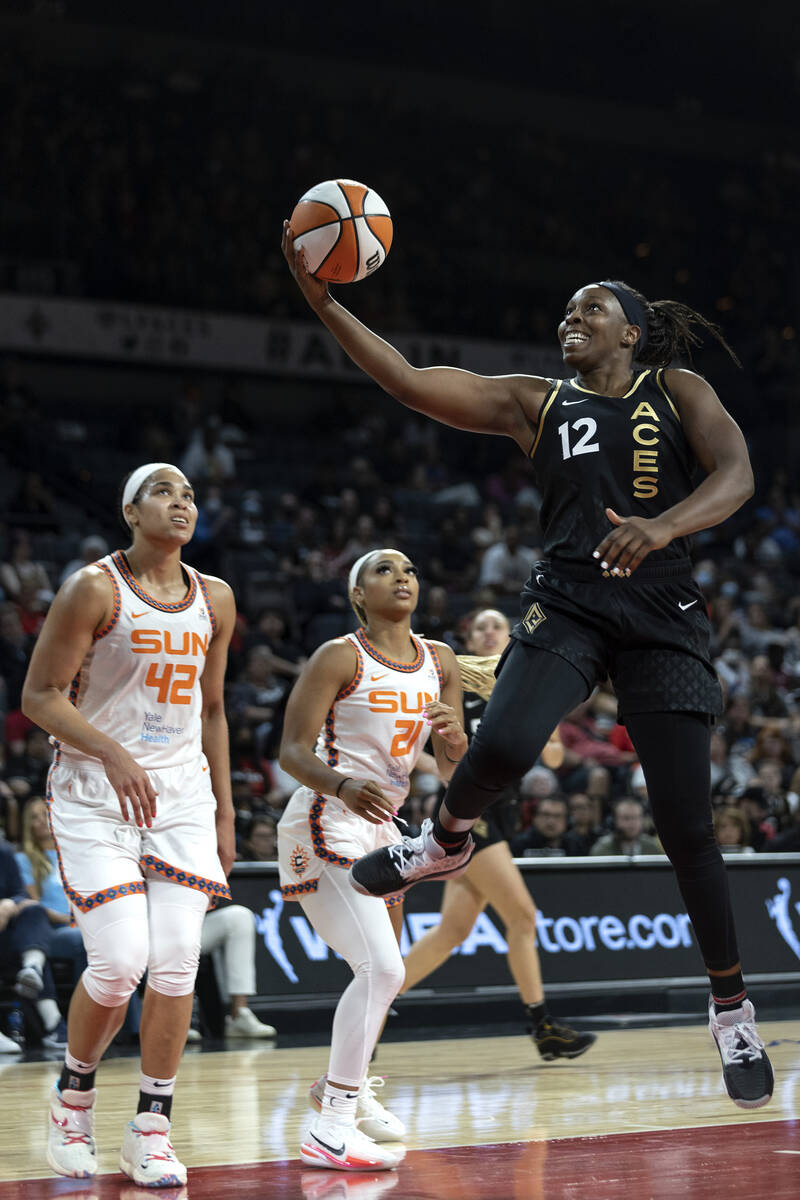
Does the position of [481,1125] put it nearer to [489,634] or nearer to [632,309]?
[489,634]

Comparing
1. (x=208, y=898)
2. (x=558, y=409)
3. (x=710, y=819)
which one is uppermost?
(x=558, y=409)

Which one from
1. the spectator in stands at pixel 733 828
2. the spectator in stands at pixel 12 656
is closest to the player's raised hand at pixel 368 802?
the spectator in stands at pixel 733 828

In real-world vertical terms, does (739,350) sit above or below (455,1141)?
above

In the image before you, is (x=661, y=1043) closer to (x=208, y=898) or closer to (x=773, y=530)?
(x=208, y=898)

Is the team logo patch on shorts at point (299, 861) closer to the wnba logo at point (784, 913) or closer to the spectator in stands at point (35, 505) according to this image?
the wnba logo at point (784, 913)

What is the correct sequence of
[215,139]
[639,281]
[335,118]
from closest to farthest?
[215,139], [335,118], [639,281]

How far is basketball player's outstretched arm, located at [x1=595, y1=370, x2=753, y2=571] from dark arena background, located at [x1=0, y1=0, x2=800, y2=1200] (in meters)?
1.73

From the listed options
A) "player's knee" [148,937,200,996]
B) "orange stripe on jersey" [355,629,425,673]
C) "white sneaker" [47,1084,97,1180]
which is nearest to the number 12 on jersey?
"orange stripe on jersey" [355,629,425,673]

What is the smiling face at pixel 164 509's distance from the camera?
4969 millimetres

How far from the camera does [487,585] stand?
16641 mm

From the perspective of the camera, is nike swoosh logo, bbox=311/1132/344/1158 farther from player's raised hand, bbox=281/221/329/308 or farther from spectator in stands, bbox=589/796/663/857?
spectator in stands, bbox=589/796/663/857

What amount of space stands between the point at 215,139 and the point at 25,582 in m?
10.2

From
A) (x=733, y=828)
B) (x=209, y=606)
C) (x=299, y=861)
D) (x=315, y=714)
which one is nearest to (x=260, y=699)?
(x=733, y=828)

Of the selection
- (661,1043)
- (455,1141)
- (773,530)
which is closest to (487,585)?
(773,530)
